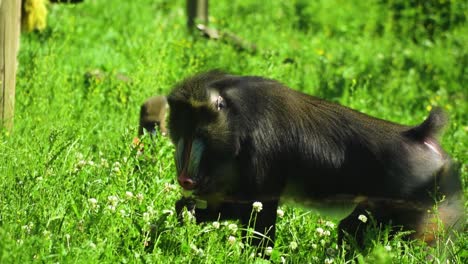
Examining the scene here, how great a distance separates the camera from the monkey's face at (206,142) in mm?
4938

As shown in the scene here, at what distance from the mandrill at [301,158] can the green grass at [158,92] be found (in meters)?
0.20

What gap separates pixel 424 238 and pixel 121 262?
5.81 ft

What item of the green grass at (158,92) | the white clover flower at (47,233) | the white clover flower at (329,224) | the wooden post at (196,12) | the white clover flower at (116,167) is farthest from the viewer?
the wooden post at (196,12)

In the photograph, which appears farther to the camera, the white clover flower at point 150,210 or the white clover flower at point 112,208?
the white clover flower at point 150,210

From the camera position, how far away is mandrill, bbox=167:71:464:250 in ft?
16.3

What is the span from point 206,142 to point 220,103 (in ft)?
0.76

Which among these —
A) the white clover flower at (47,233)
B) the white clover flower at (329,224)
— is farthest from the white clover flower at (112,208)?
the white clover flower at (329,224)

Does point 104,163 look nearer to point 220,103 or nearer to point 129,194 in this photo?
point 129,194

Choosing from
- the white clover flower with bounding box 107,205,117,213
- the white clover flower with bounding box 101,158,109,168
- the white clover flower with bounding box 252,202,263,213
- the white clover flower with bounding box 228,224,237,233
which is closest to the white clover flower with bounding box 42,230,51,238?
Result: the white clover flower with bounding box 107,205,117,213

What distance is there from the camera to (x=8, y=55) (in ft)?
21.1

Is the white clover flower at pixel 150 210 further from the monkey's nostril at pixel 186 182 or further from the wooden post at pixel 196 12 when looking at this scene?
the wooden post at pixel 196 12

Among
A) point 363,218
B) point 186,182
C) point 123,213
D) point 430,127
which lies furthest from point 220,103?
point 430,127

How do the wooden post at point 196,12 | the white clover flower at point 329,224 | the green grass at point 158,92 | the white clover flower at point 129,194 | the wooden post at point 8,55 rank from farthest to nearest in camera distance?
the wooden post at point 196,12 < the wooden post at point 8,55 < the white clover flower at point 329,224 < the white clover flower at point 129,194 < the green grass at point 158,92

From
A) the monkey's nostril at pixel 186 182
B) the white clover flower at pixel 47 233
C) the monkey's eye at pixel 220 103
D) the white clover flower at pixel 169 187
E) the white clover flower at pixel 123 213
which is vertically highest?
the monkey's eye at pixel 220 103
